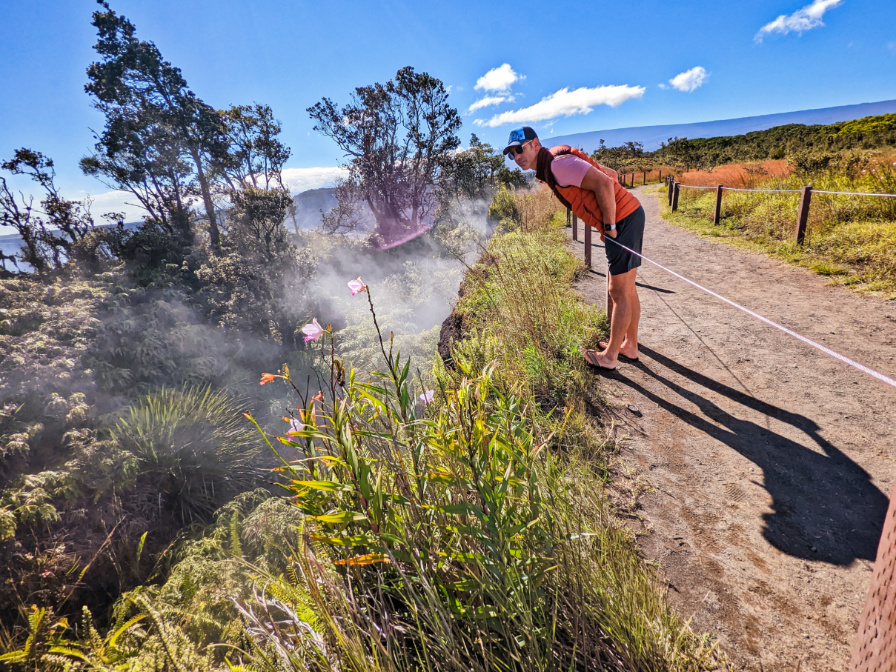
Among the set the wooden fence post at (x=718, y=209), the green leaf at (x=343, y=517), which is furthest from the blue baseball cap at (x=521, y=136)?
the wooden fence post at (x=718, y=209)

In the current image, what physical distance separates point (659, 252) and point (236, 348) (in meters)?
11.6

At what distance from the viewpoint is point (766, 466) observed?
6.14ft

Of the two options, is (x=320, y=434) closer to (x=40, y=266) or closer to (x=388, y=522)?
(x=388, y=522)

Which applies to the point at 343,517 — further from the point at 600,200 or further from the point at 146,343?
the point at 146,343

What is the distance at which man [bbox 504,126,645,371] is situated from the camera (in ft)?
7.86

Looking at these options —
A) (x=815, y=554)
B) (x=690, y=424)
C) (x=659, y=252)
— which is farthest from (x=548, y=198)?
(x=815, y=554)

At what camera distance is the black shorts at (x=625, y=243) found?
2502 millimetres

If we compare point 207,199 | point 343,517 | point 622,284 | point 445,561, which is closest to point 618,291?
point 622,284

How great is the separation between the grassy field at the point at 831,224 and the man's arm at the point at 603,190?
326cm

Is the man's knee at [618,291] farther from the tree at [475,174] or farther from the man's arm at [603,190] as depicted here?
the tree at [475,174]

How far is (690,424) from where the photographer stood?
2248 mm

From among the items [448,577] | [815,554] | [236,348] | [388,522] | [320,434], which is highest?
[320,434]

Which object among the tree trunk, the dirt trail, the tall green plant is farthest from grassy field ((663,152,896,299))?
the tree trunk

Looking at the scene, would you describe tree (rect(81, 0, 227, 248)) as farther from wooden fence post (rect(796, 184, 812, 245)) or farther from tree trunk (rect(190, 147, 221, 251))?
wooden fence post (rect(796, 184, 812, 245))
